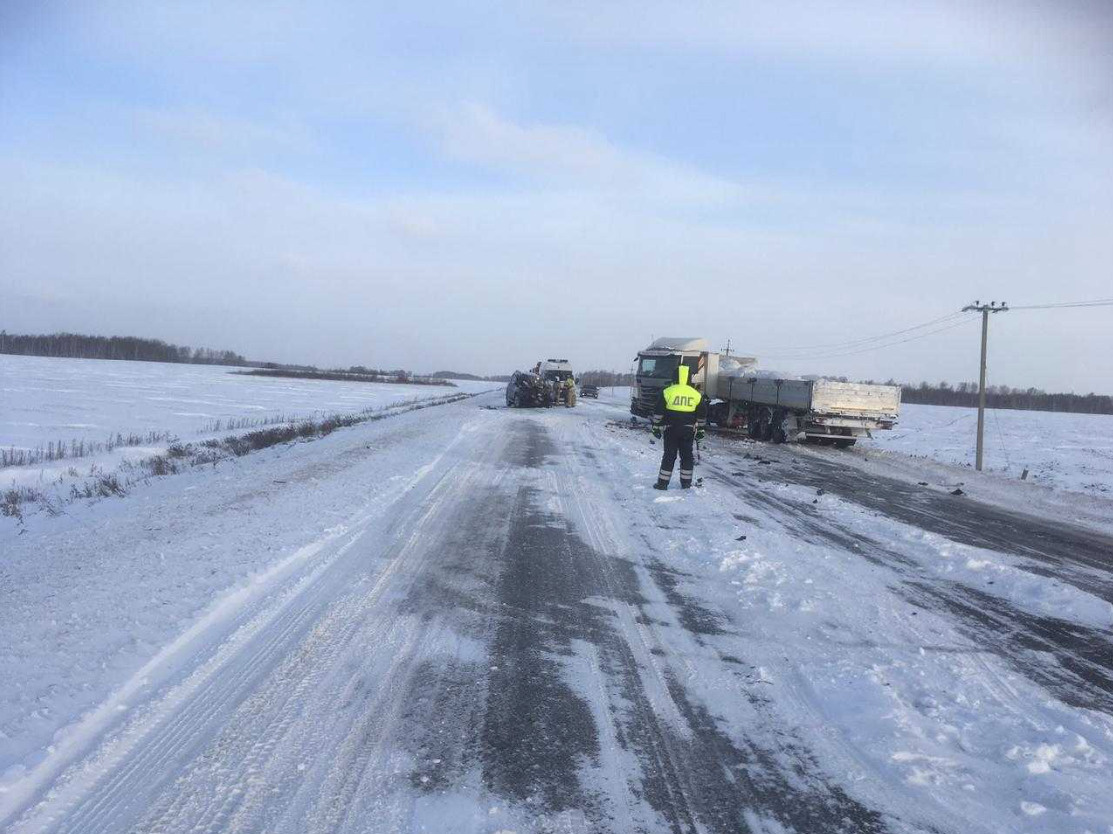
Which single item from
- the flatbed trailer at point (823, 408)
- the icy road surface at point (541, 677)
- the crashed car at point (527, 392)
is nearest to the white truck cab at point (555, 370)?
the crashed car at point (527, 392)

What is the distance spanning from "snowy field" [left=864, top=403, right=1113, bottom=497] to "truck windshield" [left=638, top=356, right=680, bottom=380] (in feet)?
22.4

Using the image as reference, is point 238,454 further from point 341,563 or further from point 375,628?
point 375,628

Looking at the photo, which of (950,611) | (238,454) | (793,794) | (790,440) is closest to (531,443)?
(238,454)

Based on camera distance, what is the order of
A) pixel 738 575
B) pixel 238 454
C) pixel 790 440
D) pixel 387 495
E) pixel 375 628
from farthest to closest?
1. pixel 790 440
2. pixel 238 454
3. pixel 387 495
4. pixel 738 575
5. pixel 375 628

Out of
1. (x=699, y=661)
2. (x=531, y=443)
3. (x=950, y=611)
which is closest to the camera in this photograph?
(x=699, y=661)

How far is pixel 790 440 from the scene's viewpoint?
2006 centimetres

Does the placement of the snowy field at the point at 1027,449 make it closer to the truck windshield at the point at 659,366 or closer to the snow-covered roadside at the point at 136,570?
the truck windshield at the point at 659,366

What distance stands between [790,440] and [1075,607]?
1445cm

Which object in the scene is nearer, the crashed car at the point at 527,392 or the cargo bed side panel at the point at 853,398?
the cargo bed side panel at the point at 853,398

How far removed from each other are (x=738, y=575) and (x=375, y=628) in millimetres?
3305

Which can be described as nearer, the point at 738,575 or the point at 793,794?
the point at 793,794

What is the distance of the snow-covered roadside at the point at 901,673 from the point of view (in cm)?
307

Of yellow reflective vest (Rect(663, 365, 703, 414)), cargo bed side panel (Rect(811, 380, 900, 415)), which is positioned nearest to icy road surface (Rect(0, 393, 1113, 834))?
yellow reflective vest (Rect(663, 365, 703, 414))

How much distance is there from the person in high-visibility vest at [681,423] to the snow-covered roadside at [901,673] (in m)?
2.37
